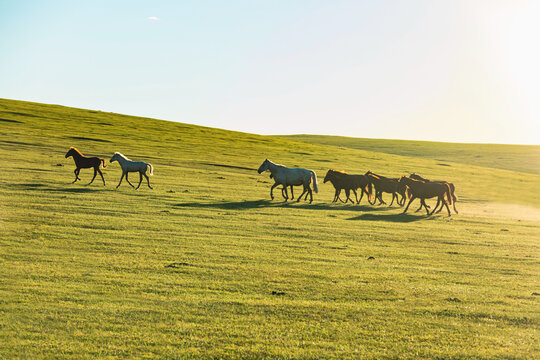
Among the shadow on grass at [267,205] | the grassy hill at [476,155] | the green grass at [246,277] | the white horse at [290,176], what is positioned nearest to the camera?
the green grass at [246,277]

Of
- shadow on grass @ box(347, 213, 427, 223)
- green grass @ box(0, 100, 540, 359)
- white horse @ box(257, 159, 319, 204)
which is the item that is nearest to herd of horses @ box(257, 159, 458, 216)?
white horse @ box(257, 159, 319, 204)

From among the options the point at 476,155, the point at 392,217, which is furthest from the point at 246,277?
Answer: the point at 476,155

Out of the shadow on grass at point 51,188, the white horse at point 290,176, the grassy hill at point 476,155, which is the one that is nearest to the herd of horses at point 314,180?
the white horse at point 290,176

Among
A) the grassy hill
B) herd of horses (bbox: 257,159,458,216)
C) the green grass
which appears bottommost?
the green grass

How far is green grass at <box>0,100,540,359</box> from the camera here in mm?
8586

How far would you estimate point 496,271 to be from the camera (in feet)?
47.9

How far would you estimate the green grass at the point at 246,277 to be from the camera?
8.59 m

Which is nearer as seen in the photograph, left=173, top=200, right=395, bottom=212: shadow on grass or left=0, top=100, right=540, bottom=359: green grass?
left=0, top=100, right=540, bottom=359: green grass

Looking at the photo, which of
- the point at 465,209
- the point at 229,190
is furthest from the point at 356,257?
the point at 465,209

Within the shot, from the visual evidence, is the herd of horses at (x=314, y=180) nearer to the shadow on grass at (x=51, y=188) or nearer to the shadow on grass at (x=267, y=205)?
the shadow on grass at (x=267, y=205)

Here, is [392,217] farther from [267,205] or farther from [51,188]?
[51,188]

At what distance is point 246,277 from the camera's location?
12.4 metres

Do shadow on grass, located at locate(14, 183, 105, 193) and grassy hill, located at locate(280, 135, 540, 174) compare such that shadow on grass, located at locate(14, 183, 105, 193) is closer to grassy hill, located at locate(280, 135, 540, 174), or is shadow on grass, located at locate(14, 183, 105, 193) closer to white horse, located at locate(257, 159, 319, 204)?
white horse, located at locate(257, 159, 319, 204)

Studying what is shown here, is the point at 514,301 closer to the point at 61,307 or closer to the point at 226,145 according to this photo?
the point at 61,307
